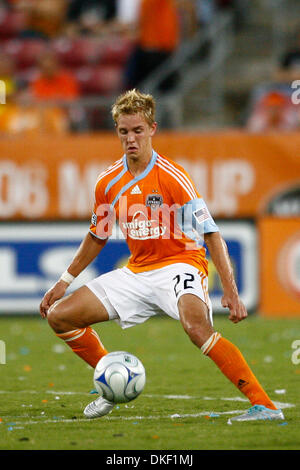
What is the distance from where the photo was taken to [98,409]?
21.0ft

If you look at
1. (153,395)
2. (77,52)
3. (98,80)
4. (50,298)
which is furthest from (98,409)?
(77,52)

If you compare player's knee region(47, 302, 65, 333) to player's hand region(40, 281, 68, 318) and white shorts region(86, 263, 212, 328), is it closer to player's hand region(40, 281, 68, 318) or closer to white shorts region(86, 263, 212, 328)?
player's hand region(40, 281, 68, 318)

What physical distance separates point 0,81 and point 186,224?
843 centimetres

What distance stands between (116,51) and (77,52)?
0.76 meters

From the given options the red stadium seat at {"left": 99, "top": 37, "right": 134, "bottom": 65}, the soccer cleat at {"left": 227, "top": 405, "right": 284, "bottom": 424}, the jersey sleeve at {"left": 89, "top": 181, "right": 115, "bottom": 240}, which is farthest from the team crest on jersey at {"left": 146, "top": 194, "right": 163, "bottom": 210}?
the red stadium seat at {"left": 99, "top": 37, "right": 134, "bottom": 65}

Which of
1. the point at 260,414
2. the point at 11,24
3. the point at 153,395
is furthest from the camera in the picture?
the point at 11,24

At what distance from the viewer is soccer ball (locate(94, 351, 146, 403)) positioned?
621cm

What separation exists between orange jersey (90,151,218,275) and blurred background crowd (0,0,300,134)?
6.80 m

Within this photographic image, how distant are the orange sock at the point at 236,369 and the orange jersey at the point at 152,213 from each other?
654 mm

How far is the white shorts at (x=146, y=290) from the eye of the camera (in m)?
6.38

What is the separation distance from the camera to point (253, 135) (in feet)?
43.2

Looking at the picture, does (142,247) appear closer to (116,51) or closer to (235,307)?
(235,307)
